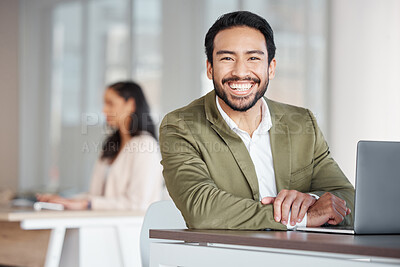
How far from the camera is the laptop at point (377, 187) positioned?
5.24 ft

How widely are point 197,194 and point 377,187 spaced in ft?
1.90

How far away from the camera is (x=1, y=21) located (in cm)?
730

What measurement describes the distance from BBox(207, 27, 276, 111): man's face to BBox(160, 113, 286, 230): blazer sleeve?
19cm

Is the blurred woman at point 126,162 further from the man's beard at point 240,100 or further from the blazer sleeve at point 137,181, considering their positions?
the man's beard at point 240,100

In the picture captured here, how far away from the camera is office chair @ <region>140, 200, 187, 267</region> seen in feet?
7.54

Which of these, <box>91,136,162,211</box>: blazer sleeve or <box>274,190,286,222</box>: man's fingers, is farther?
<box>91,136,162,211</box>: blazer sleeve

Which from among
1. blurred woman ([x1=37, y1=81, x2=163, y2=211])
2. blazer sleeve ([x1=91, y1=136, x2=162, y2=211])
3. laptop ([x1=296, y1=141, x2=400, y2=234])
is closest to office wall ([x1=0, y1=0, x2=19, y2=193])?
blurred woman ([x1=37, y1=81, x2=163, y2=211])

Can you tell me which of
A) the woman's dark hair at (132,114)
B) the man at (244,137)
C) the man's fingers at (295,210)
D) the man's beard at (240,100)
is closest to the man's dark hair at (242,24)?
the man at (244,137)

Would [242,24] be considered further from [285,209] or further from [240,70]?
[285,209]

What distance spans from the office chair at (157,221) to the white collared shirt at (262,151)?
316mm

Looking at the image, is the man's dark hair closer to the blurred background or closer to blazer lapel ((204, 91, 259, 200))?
blazer lapel ((204, 91, 259, 200))

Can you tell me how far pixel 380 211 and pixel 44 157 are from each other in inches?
227

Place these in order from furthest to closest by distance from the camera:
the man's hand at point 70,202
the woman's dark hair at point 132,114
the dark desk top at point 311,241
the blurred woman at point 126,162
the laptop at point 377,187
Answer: the woman's dark hair at point 132,114
the blurred woman at point 126,162
the man's hand at point 70,202
the laptop at point 377,187
the dark desk top at point 311,241

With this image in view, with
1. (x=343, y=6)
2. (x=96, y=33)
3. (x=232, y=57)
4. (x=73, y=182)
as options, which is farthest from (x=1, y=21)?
(x=232, y=57)
